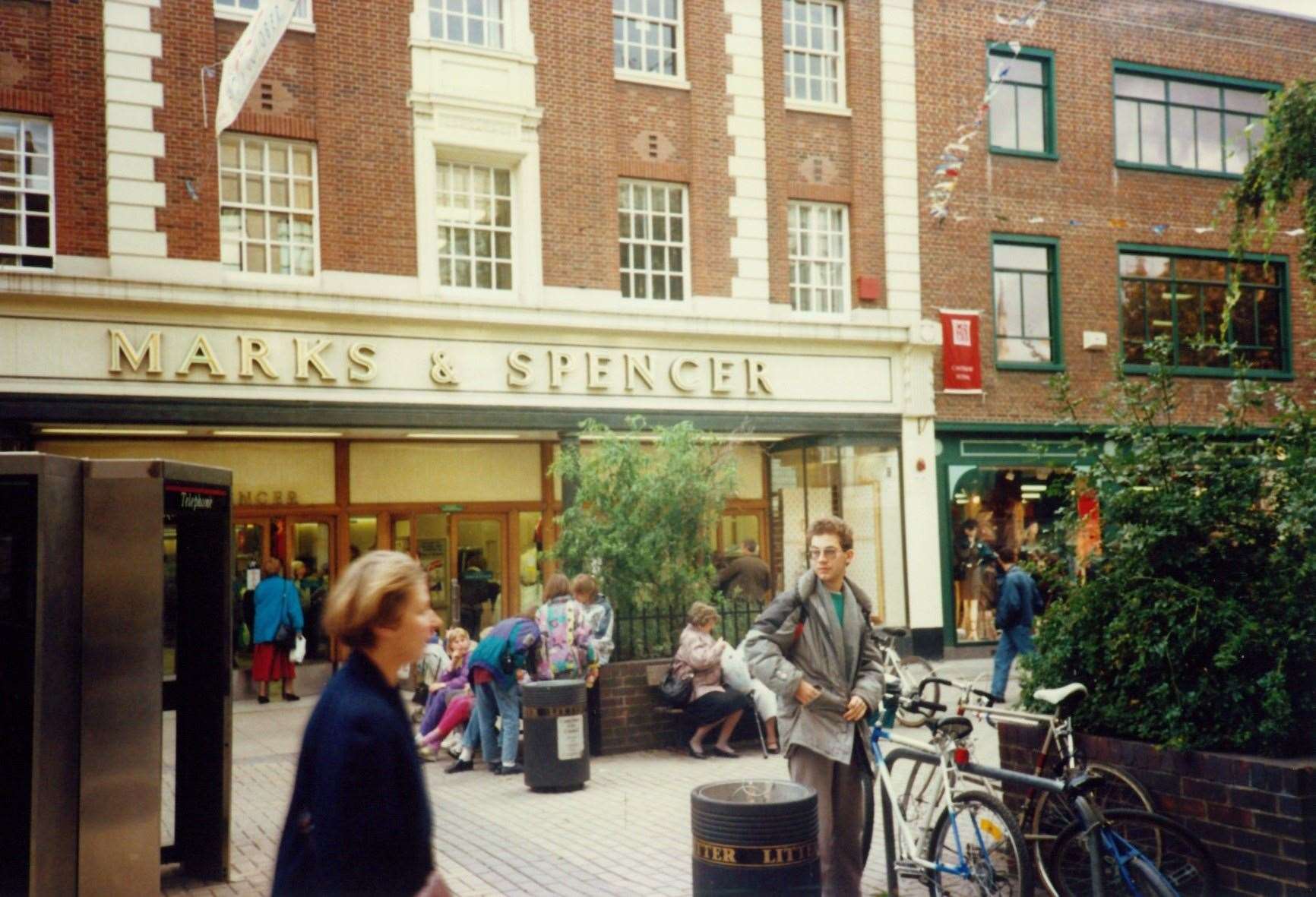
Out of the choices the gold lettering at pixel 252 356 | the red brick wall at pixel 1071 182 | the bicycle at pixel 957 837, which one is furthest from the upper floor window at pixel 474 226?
the bicycle at pixel 957 837

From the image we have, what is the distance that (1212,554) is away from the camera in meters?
6.54

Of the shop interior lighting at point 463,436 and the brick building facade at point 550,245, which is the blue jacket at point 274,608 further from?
the shop interior lighting at point 463,436

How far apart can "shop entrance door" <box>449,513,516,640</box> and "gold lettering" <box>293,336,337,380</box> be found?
3.21 m

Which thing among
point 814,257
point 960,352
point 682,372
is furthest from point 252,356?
point 960,352

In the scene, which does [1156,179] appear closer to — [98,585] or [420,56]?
[420,56]

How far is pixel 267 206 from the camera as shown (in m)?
16.1

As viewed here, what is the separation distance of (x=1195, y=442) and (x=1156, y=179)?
660 inches

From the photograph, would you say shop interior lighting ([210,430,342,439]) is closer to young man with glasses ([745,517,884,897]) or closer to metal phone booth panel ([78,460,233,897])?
metal phone booth panel ([78,460,233,897])

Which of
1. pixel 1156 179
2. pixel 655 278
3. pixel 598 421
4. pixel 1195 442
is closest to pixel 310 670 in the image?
pixel 598 421

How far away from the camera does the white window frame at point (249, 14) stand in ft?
52.2

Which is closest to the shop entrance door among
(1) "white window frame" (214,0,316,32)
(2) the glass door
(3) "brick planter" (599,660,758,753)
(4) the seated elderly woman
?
(2) the glass door

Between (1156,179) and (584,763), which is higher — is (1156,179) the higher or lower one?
the higher one

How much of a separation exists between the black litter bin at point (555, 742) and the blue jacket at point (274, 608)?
666cm

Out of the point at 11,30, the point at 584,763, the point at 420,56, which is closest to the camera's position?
the point at 584,763
